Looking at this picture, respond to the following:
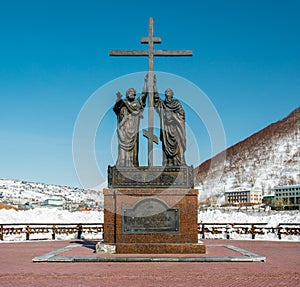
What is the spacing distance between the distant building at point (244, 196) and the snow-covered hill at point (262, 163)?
16.4ft

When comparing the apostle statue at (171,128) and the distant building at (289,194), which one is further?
the distant building at (289,194)

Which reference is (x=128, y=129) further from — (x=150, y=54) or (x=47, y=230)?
(x=47, y=230)

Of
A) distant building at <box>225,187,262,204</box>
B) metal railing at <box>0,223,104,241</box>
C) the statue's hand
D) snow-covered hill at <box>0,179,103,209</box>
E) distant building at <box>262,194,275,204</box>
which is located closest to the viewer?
the statue's hand

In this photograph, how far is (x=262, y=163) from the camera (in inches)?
5645

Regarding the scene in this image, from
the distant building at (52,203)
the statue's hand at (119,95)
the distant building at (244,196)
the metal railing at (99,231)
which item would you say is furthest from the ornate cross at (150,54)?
the distant building at (244,196)

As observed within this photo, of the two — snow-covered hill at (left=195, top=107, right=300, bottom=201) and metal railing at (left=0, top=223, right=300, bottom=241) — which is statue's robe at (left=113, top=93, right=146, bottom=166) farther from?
snow-covered hill at (left=195, top=107, right=300, bottom=201)

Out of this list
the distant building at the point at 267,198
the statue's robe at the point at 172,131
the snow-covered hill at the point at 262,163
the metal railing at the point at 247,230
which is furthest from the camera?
the snow-covered hill at the point at 262,163

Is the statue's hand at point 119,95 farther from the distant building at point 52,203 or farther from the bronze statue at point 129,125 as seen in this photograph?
the distant building at point 52,203

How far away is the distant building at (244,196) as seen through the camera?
117 m

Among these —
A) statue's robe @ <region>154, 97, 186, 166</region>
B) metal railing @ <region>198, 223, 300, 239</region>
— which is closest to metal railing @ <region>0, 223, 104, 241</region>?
metal railing @ <region>198, 223, 300, 239</region>

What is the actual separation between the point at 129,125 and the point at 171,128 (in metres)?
1.34

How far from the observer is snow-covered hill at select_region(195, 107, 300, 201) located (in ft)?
430

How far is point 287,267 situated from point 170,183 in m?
4.31

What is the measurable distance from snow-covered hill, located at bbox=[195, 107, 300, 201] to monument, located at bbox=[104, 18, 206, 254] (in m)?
101
